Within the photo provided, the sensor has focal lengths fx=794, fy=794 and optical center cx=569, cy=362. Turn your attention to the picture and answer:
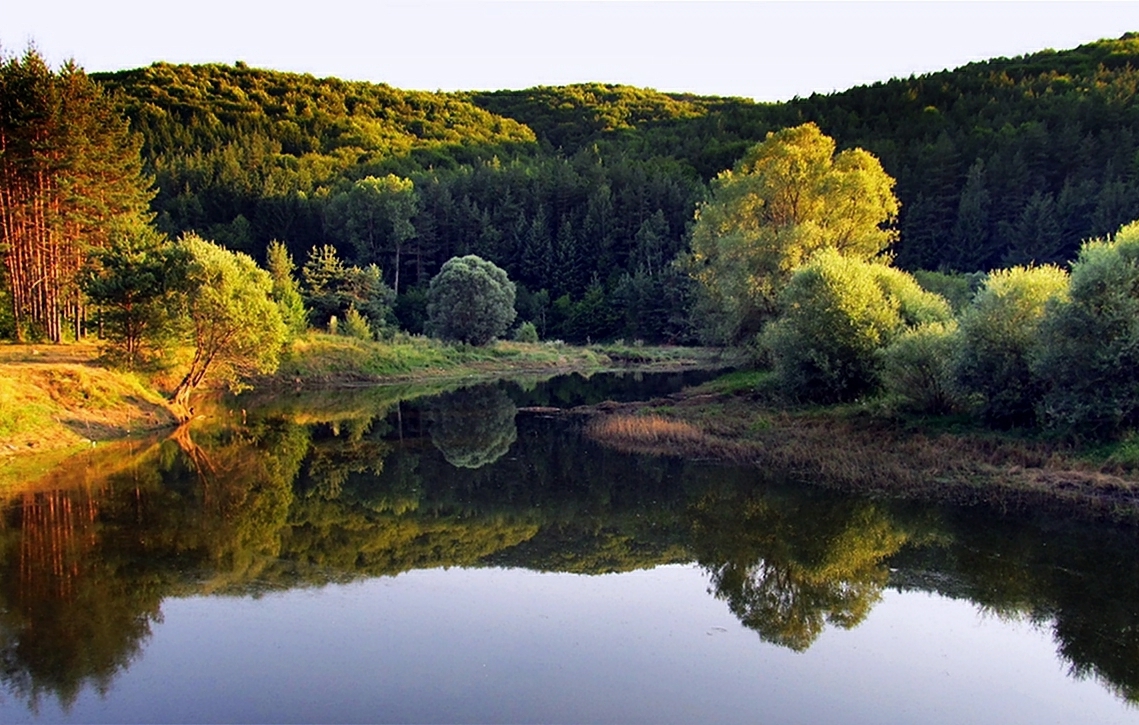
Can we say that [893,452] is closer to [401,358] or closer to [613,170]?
[401,358]

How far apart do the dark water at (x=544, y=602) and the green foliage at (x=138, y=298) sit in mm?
8976

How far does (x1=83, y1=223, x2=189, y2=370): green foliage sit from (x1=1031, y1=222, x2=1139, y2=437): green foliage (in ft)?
96.5

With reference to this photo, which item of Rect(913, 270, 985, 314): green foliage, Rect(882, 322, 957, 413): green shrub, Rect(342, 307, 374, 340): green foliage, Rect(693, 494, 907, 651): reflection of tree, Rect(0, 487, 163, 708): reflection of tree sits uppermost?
Rect(913, 270, 985, 314): green foliage

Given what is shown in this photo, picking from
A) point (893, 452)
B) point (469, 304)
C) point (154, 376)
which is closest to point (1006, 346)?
point (893, 452)

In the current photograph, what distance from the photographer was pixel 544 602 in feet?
45.2

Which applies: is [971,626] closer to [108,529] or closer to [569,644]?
[569,644]

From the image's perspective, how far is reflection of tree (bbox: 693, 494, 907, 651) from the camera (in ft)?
42.9

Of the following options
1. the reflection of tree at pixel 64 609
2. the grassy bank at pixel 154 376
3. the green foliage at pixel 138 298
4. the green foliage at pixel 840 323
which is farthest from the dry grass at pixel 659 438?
the grassy bank at pixel 154 376

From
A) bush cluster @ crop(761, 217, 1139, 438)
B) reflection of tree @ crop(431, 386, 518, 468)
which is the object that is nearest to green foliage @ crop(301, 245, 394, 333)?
reflection of tree @ crop(431, 386, 518, 468)

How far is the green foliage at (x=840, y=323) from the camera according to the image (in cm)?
2844

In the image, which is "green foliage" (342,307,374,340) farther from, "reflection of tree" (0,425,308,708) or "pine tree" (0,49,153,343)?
"reflection of tree" (0,425,308,708)

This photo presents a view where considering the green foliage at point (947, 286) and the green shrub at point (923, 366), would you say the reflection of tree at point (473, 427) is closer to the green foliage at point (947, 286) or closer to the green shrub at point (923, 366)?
the green shrub at point (923, 366)

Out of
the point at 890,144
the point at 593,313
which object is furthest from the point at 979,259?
the point at 593,313

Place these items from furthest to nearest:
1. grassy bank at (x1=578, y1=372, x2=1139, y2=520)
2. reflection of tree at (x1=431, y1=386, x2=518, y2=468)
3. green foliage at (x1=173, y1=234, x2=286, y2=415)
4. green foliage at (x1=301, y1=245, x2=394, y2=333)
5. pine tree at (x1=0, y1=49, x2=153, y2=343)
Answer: green foliage at (x1=301, y1=245, x2=394, y2=333), pine tree at (x1=0, y1=49, x2=153, y2=343), green foliage at (x1=173, y1=234, x2=286, y2=415), reflection of tree at (x1=431, y1=386, x2=518, y2=468), grassy bank at (x1=578, y1=372, x2=1139, y2=520)
